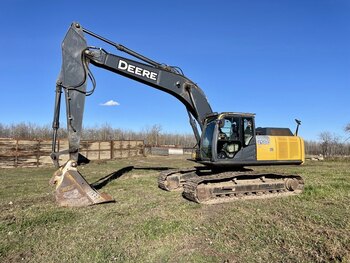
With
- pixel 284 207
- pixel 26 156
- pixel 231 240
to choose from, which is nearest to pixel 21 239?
pixel 231 240

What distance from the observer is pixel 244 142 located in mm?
10328

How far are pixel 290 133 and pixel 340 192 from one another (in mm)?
2391

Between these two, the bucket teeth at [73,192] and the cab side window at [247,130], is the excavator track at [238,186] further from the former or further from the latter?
the bucket teeth at [73,192]

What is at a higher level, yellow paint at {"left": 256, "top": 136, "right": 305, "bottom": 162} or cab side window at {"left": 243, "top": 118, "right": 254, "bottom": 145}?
cab side window at {"left": 243, "top": 118, "right": 254, "bottom": 145}

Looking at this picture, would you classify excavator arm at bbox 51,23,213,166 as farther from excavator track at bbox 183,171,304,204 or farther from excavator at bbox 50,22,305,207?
excavator track at bbox 183,171,304,204

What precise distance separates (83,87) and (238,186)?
5.21 m

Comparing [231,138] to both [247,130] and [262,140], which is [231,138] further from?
[262,140]

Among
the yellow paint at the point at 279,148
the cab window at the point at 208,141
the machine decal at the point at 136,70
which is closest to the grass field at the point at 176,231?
the yellow paint at the point at 279,148

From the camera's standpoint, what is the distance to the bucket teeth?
8.52 m

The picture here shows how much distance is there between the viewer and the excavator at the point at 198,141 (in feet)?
29.7

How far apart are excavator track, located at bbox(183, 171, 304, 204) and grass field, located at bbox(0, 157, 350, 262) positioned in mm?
413

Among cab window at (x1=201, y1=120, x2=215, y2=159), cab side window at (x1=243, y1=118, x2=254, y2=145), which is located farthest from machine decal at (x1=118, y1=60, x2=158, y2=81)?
cab side window at (x1=243, y1=118, x2=254, y2=145)

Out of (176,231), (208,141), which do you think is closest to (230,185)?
Answer: (208,141)

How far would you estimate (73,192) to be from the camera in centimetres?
858
